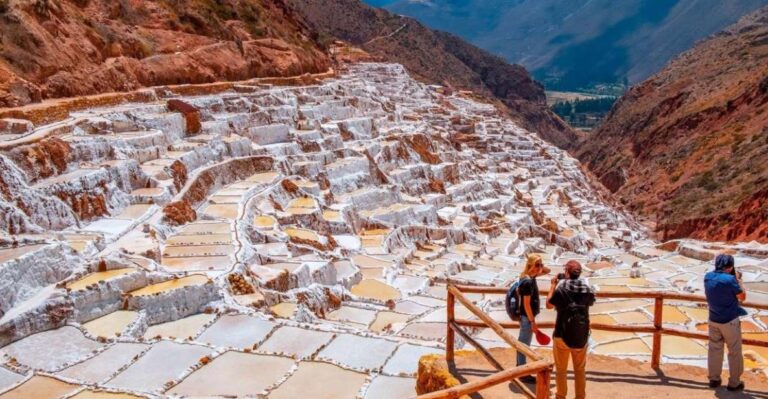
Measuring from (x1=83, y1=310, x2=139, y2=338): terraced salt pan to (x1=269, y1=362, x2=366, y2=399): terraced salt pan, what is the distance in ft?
9.07

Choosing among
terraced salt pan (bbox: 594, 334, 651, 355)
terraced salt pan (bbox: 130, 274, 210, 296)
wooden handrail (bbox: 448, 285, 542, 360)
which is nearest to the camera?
wooden handrail (bbox: 448, 285, 542, 360)

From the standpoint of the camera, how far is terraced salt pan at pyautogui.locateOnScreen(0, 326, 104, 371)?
8.02 metres

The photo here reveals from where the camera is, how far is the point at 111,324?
912 centimetres

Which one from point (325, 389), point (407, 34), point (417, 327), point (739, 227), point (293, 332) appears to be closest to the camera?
point (325, 389)

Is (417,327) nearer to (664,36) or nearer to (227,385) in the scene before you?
(227,385)

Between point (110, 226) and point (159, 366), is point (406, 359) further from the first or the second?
point (110, 226)

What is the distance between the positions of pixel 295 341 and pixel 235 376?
1137 mm

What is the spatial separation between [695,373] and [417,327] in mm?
5535

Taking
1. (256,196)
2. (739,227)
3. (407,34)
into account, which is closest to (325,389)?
(256,196)

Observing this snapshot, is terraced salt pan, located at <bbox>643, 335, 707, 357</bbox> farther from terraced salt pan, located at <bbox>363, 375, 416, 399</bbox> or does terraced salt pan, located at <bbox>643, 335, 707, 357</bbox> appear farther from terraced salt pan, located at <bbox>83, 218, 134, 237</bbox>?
terraced salt pan, located at <bbox>83, 218, 134, 237</bbox>

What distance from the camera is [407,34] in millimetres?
92750

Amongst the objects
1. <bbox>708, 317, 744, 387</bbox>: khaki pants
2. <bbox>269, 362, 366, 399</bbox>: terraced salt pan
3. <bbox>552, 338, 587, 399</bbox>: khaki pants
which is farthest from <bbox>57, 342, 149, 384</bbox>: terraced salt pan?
<bbox>708, 317, 744, 387</bbox>: khaki pants

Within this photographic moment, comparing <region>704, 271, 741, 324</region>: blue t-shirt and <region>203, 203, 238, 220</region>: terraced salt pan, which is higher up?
<region>704, 271, 741, 324</region>: blue t-shirt

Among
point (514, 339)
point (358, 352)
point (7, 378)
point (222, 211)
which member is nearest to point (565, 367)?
point (514, 339)
